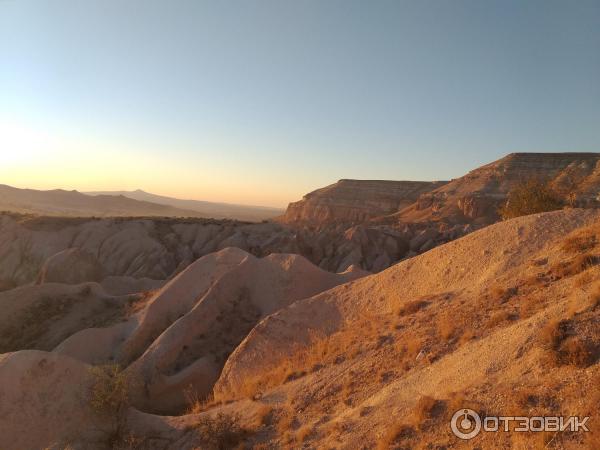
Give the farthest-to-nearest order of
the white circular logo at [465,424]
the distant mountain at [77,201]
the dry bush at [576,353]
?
the distant mountain at [77,201] < the dry bush at [576,353] < the white circular logo at [465,424]

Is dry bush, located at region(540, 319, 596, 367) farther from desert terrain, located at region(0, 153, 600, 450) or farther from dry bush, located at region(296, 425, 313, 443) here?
dry bush, located at region(296, 425, 313, 443)

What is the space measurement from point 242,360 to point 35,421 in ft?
17.6

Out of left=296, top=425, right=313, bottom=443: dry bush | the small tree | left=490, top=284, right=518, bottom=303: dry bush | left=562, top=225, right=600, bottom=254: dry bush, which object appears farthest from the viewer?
the small tree

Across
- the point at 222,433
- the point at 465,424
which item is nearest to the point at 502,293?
the point at 465,424

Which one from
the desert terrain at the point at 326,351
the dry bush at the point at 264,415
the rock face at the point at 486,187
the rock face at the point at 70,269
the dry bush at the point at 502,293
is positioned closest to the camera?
the desert terrain at the point at 326,351

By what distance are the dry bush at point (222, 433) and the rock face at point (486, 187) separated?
43.4m

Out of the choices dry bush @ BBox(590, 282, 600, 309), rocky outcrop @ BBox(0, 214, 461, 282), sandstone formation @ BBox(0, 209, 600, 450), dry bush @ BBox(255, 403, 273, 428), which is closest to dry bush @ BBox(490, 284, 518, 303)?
sandstone formation @ BBox(0, 209, 600, 450)

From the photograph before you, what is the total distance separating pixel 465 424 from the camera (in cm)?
593

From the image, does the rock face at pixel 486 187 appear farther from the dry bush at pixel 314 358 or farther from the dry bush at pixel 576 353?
the dry bush at pixel 576 353

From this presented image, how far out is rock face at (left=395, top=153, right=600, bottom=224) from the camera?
52.2 meters

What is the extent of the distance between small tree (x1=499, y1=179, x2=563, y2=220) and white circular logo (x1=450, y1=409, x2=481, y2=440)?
16837 mm

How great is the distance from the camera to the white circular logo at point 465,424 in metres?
5.78

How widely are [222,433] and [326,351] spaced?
334cm

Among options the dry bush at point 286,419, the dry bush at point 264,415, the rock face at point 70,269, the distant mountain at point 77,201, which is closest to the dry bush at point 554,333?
the dry bush at point 286,419
